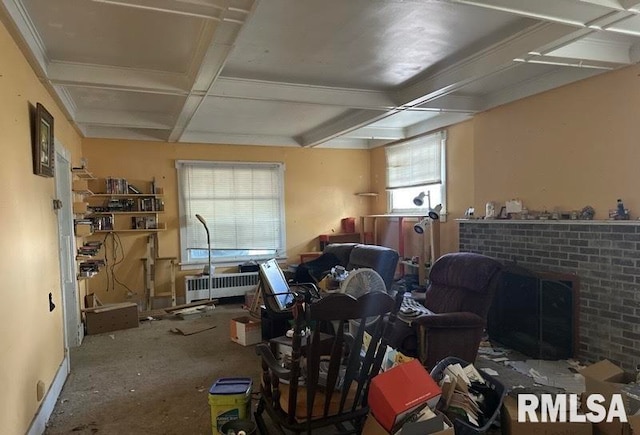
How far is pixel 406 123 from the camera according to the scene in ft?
18.8

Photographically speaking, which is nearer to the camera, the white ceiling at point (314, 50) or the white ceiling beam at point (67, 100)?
the white ceiling at point (314, 50)

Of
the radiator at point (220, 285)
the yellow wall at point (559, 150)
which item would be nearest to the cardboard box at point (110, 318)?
the radiator at point (220, 285)

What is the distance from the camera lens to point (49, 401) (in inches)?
113

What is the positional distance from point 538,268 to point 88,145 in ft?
18.9

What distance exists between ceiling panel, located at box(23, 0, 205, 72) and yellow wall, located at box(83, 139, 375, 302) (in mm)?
2849

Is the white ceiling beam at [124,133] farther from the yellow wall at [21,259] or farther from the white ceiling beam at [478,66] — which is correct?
the white ceiling beam at [478,66]

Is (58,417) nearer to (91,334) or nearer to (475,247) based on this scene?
(91,334)

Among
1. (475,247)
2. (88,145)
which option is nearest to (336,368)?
(475,247)

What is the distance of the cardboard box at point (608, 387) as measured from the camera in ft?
6.10

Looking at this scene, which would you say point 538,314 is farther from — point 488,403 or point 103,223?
point 103,223

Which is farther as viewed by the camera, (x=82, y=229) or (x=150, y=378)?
(x=82, y=229)

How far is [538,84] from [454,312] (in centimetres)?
227

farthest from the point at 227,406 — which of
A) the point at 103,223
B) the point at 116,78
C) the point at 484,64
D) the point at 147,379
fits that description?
the point at 103,223

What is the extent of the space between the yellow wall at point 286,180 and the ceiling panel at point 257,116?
20.0 inches
